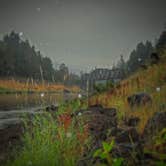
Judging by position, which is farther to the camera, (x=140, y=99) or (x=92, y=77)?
(x=140, y=99)

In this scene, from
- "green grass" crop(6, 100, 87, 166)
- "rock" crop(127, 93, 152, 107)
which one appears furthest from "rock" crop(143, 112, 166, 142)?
"rock" crop(127, 93, 152, 107)

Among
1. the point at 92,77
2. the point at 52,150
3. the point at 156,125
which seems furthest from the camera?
the point at 92,77

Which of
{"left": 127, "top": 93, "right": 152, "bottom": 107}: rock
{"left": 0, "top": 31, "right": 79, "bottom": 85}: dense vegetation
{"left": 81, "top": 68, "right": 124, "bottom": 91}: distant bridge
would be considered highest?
{"left": 0, "top": 31, "right": 79, "bottom": 85}: dense vegetation

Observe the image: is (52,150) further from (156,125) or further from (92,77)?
(92,77)

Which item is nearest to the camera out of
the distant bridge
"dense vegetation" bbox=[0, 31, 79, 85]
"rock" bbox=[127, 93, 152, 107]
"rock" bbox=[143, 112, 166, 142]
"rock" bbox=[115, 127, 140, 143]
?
"rock" bbox=[143, 112, 166, 142]

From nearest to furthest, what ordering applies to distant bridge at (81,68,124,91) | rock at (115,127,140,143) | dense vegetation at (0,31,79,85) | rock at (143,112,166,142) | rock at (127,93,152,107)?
1. rock at (143,112,166,142)
2. rock at (115,127,140,143)
3. distant bridge at (81,68,124,91)
4. rock at (127,93,152,107)
5. dense vegetation at (0,31,79,85)

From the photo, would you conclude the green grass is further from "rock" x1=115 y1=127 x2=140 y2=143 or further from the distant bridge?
the distant bridge

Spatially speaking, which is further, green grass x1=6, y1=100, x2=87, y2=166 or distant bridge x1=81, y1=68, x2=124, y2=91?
distant bridge x1=81, y1=68, x2=124, y2=91

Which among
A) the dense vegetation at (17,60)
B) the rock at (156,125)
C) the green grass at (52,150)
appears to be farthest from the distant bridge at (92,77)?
the dense vegetation at (17,60)

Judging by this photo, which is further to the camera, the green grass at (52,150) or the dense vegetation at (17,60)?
the dense vegetation at (17,60)

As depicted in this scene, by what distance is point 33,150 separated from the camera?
342 centimetres

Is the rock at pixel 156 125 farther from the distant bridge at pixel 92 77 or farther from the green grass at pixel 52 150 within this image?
the distant bridge at pixel 92 77

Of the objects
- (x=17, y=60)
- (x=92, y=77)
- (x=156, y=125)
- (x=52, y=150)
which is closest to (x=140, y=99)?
(x=92, y=77)

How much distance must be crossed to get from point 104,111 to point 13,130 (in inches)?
93.9
